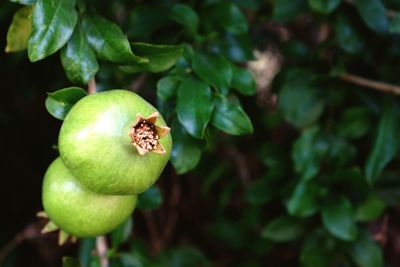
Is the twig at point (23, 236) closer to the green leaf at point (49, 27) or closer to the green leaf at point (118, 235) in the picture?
the green leaf at point (118, 235)

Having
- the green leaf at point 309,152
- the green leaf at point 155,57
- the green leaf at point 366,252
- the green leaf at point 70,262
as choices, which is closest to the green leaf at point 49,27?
the green leaf at point 155,57

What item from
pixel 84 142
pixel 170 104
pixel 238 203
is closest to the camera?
pixel 84 142

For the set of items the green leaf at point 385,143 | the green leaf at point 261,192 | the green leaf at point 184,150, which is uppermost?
the green leaf at point 184,150

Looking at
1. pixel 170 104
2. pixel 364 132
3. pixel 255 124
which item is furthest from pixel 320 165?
pixel 170 104

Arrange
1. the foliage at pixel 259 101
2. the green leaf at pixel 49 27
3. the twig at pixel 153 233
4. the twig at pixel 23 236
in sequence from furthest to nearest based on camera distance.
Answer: the twig at pixel 153 233
the twig at pixel 23 236
the foliage at pixel 259 101
the green leaf at pixel 49 27

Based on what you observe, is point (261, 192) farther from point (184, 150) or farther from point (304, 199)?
point (184, 150)

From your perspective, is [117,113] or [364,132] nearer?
[117,113]

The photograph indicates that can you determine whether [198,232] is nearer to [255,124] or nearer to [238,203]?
[238,203]
